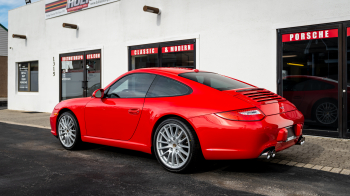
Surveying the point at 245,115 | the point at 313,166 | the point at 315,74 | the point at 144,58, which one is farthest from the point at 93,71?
the point at 245,115

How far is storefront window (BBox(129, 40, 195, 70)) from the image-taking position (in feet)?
31.7

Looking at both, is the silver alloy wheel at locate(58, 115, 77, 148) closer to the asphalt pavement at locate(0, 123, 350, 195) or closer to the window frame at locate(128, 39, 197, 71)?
the asphalt pavement at locate(0, 123, 350, 195)

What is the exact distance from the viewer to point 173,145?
13.4 feet

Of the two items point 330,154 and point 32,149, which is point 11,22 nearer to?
point 32,149

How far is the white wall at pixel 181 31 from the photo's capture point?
7758 millimetres

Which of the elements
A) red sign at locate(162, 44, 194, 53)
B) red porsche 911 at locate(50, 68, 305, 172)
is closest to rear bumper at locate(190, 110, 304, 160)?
red porsche 911 at locate(50, 68, 305, 172)

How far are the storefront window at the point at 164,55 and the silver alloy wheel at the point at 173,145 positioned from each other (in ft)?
18.4

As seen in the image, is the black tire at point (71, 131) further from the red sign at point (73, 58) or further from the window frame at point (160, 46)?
the red sign at point (73, 58)

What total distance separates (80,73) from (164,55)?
15.4 ft

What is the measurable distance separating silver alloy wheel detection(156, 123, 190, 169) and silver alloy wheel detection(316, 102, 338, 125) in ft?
14.3

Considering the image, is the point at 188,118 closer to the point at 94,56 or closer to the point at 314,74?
the point at 314,74

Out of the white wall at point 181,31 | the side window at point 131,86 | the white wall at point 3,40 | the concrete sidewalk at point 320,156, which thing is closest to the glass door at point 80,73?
the white wall at point 181,31

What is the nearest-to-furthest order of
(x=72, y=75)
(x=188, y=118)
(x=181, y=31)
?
1. (x=188, y=118)
2. (x=181, y=31)
3. (x=72, y=75)

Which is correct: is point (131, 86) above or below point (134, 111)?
above
